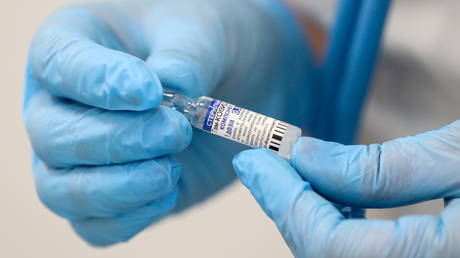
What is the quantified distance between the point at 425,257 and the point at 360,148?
0.16m

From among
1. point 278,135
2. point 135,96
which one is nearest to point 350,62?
point 278,135

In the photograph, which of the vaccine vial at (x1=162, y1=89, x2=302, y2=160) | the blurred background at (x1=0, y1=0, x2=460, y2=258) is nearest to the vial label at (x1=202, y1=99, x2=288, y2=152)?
the vaccine vial at (x1=162, y1=89, x2=302, y2=160)

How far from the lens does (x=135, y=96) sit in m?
0.62

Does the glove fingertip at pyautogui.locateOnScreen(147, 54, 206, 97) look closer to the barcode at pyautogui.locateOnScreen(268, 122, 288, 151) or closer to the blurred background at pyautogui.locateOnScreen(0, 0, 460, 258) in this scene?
the barcode at pyautogui.locateOnScreen(268, 122, 288, 151)

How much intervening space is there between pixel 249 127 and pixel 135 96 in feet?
0.54

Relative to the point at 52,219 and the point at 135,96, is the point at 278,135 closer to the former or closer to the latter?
the point at 135,96

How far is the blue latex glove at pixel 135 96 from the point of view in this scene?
26.0 inches

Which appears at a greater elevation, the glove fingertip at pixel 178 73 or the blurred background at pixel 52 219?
the glove fingertip at pixel 178 73

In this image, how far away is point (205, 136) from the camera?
891 millimetres

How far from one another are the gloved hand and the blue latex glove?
0.17 meters

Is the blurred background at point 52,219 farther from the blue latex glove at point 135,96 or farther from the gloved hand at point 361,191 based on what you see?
the gloved hand at point 361,191

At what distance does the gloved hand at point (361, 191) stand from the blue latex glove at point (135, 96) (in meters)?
0.17

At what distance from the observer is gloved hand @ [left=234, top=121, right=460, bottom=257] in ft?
1.65

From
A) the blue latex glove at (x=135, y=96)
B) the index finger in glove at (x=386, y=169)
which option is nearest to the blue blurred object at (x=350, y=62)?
the blue latex glove at (x=135, y=96)
